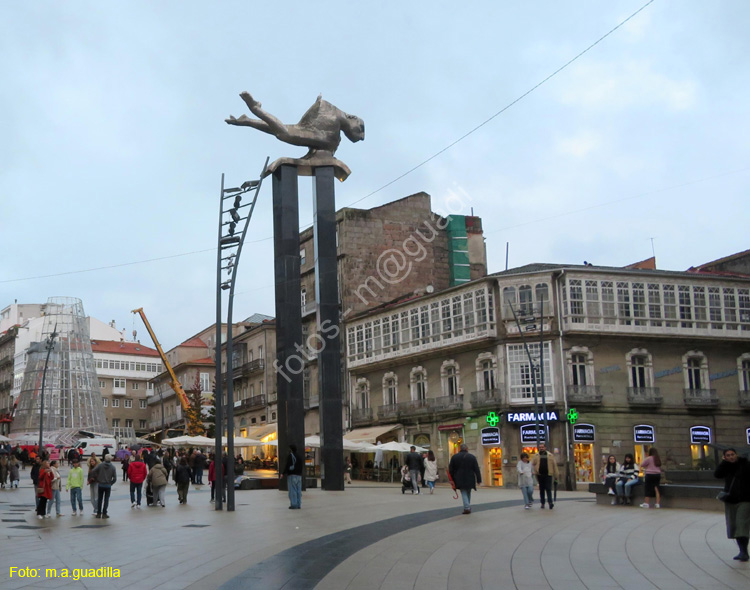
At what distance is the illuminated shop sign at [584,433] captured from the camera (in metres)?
44.0

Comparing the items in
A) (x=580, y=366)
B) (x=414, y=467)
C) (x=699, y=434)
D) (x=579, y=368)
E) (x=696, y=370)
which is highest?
(x=580, y=366)

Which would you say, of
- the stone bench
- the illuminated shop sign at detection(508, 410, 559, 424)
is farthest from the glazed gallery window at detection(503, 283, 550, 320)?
the stone bench

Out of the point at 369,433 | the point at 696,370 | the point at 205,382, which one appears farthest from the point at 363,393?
the point at 205,382

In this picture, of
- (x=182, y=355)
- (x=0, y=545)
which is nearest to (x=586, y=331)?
(x=0, y=545)

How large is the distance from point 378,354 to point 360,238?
28.6 feet

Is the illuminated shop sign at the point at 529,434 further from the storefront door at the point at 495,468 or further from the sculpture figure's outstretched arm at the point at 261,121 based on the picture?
the sculpture figure's outstretched arm at the point at 261,121

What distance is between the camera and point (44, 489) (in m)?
20.4

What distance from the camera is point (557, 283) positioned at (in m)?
45.9

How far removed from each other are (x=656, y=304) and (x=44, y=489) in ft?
114

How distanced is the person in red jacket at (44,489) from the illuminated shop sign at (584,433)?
29523 mm

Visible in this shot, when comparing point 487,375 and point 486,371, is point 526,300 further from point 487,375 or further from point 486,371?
point 487,375

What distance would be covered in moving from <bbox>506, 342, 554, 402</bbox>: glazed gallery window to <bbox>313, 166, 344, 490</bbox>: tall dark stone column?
16718mm

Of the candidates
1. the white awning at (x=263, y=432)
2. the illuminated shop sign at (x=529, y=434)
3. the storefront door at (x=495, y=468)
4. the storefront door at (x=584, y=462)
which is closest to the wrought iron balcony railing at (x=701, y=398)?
the storefront door at (x=584, y=462)

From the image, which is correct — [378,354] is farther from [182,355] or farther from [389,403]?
[182,355]
